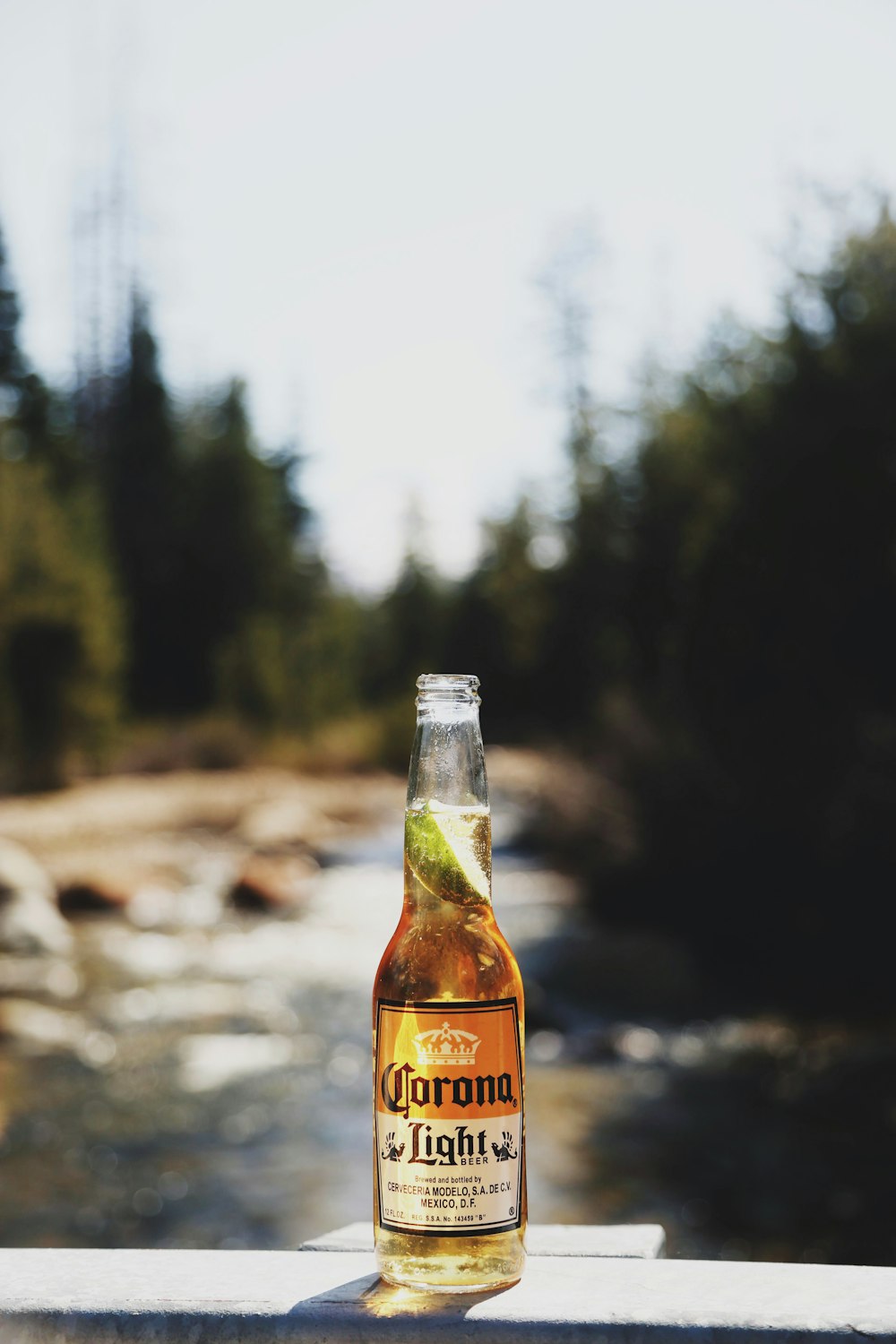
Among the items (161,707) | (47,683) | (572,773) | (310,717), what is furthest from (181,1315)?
(161,707)

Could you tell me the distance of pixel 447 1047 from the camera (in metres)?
1.51

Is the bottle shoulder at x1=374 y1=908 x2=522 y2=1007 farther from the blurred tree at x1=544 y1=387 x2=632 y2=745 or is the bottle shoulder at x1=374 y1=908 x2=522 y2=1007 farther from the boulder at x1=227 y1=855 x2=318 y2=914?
the blurred tree at x1=544 y1=387 x2=632 y2=745

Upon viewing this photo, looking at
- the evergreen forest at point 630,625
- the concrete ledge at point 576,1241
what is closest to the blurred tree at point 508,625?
the evergreen forest at point 630,625

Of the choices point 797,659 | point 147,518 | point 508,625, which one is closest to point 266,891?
point 797,659

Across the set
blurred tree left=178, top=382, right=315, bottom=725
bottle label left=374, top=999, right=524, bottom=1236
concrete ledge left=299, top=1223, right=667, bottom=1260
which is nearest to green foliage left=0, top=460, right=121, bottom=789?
blurred tree left=178, top=382, right=315, bottom=725

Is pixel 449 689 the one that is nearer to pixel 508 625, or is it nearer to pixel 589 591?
pixel 589 591

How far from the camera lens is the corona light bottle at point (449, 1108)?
150 centimetres

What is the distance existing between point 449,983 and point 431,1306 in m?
0.34

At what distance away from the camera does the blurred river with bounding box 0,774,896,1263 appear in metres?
7.10

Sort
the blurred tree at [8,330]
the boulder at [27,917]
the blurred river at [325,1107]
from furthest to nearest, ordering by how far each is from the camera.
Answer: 1. the blurred tree at [8,330]
2. the boulder at [27,917]
3. the blurred river at [325,1107]

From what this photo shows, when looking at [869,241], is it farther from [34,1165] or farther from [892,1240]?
[34,1165]

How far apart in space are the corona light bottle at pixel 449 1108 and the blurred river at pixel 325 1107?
5.46m

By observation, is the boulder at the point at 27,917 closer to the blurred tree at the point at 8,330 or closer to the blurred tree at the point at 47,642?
the blurred tree at the point at 47,642

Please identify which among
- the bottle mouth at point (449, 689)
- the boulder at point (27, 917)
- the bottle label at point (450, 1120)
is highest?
the boulder at point (27, 917)
